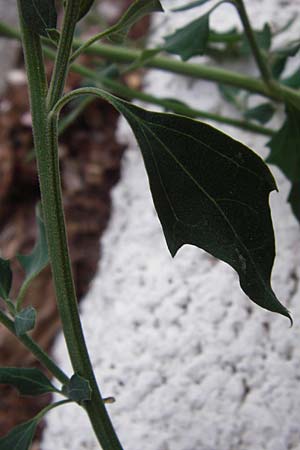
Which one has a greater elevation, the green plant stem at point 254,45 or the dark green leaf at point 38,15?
the dark green leaf at point 38,15

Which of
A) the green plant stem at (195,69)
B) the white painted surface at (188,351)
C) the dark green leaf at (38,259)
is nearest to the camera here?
the dark green leaf at (38,259)

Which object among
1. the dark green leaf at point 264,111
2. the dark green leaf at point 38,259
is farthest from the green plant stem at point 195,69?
the dark green leaf at point 38,259

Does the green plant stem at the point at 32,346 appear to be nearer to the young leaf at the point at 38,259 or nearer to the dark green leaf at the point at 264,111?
the young leaf at the point at 38,259

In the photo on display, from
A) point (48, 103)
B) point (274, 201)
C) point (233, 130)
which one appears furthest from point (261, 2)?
point (48, 103)

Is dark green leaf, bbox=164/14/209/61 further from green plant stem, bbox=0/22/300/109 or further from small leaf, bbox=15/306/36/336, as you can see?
small leaf, bbox=15/306/36/336

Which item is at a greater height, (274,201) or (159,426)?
(274,201)

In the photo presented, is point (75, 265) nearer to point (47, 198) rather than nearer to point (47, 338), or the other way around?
point (47, 338)
